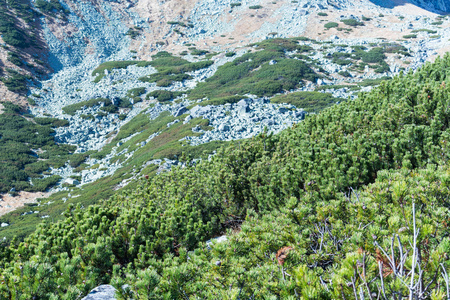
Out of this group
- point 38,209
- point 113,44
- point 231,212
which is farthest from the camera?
point 113,44

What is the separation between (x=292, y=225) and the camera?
367cm

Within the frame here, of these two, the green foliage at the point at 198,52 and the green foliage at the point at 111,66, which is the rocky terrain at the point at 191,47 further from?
the green foliage at the point at 198,52

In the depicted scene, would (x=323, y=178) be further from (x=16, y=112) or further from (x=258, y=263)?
(x=16, y=112)

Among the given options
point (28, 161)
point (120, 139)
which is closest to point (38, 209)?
point (28, 161)

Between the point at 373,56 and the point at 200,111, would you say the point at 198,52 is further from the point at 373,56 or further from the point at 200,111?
the point at 373,56

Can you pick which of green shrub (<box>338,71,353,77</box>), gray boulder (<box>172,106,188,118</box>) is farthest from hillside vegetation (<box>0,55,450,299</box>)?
green shrub (<box>338,71,353,77</box>)

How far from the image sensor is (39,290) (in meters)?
3.41

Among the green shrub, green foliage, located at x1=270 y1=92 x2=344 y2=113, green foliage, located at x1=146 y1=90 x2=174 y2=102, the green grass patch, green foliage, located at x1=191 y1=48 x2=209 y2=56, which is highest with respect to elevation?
the green grass patch

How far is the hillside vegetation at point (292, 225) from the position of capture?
7.27 feet

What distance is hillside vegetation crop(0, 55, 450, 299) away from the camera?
7.27 feet

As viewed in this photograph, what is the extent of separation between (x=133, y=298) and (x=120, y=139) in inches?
1353

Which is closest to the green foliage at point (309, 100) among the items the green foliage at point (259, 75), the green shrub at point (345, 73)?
the green foliage at point (259, 75)

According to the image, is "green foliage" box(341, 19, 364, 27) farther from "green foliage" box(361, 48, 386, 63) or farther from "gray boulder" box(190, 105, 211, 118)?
"gray boulder" box(190, 105, 211, 118)

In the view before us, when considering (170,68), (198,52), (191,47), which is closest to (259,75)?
(170,68)
